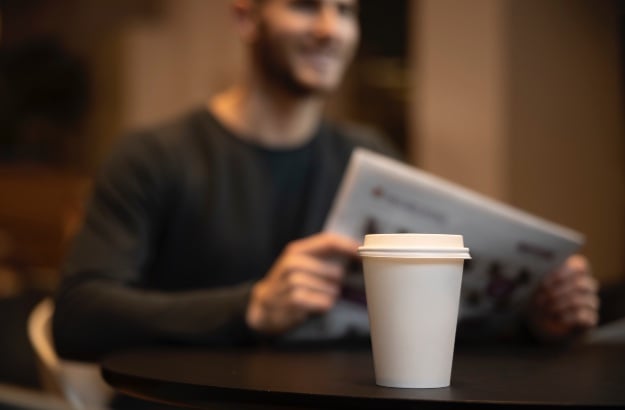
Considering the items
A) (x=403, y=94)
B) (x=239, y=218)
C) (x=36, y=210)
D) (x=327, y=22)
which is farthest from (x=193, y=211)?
(x=36, y=210)

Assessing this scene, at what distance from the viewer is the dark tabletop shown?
703 mm

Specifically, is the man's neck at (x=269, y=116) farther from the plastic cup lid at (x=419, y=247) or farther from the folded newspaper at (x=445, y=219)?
the plastic cup lid at (x=419, y=247)

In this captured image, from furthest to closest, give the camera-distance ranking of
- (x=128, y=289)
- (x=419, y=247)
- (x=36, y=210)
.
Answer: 1. (x=36, y=210)
2. (x=128, y=289)
3. (x=419, y=247)

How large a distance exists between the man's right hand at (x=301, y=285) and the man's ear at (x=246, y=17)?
0.58 m

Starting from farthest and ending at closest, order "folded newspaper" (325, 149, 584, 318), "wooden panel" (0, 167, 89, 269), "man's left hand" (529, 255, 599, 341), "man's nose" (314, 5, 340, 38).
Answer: "wooden panel" (0, 167, 89, 269), "man's nose" (314, 5, 340, 38), "man's left hand" (529, 255, 599, 341), "folded newspaper" (325, 149, 584, 318)

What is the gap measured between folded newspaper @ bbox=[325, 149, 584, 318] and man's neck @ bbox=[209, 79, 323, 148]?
481 millimetres

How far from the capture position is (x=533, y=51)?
8.39 feet

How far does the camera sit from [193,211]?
1.45m

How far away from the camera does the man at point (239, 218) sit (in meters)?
1.11

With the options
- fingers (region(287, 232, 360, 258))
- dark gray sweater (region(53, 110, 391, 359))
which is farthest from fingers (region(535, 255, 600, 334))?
dark gray sweater (region(53, 110, 391, 359))

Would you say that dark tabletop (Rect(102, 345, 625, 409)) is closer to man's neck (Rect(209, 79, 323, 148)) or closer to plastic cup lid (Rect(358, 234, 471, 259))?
plastic cup lid (Rect(358, 234, 471, 259))

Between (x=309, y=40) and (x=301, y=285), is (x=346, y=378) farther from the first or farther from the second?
(x=309, y=40)

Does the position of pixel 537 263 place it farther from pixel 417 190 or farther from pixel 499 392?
pixel 499 392

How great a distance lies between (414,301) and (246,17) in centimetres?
97
